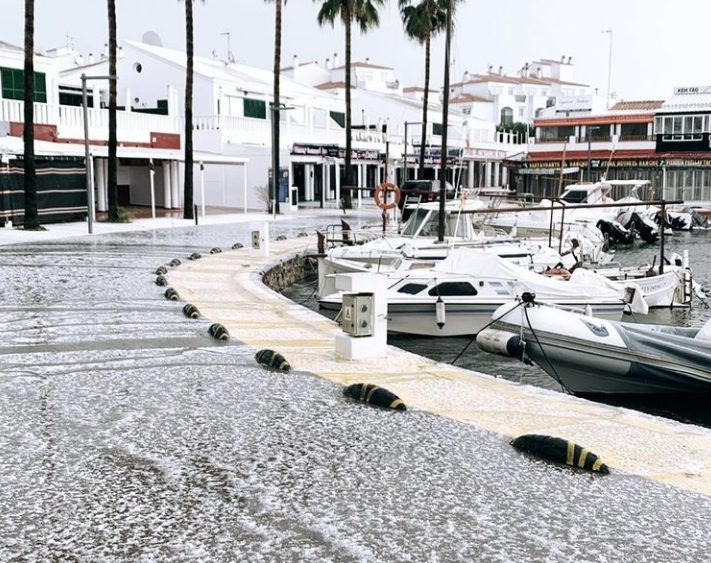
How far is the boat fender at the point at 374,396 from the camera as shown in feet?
27.0

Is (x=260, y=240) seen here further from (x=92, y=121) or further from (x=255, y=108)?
(x=255, y=108)

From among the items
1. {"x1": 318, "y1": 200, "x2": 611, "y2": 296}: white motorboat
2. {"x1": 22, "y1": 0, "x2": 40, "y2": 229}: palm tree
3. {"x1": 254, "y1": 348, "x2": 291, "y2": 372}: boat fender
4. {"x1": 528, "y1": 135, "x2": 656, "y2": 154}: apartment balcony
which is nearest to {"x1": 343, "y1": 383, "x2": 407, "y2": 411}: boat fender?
{"x1": 254, "y1": 348, "x2": 291, "y2": 372}: boat fender

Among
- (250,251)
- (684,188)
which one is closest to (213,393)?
(250,251)

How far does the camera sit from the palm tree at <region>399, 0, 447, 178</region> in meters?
48.2

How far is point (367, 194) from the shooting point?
60688 millimetres

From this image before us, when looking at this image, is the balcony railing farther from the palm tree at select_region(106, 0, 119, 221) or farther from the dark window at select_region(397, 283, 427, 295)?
the dark window at select_region(397, 283, 427, 295)

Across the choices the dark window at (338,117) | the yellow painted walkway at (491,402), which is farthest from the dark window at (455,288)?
the dark window at (338,117)

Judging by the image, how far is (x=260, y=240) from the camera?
74.2ft

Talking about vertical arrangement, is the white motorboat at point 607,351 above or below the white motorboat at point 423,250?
below

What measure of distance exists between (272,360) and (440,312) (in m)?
6.79

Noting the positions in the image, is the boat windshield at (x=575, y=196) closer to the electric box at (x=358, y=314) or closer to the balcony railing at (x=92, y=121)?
the balcony railing at (x=92, y=121)

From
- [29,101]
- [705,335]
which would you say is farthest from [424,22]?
[705,335]

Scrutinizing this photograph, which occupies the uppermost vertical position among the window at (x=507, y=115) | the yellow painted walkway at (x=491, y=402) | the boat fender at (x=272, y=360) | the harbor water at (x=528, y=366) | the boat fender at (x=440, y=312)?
the window at (x=507, y=115)

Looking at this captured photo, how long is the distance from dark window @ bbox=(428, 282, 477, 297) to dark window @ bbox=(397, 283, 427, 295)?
218mm
